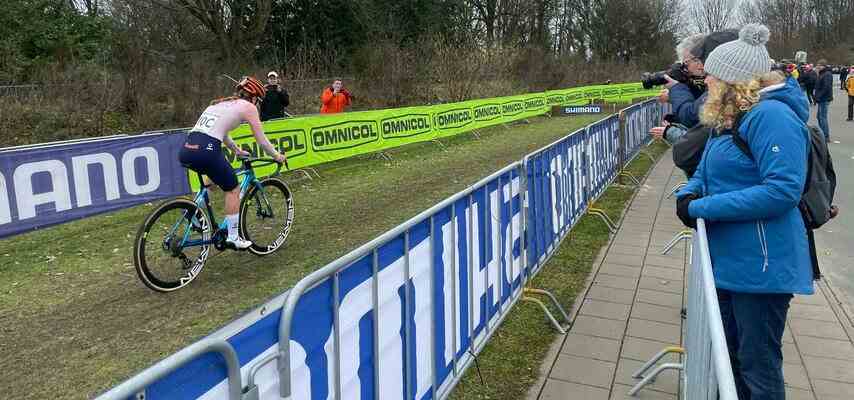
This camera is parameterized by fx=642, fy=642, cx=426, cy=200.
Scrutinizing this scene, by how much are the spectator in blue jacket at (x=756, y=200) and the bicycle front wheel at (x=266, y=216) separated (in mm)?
4660

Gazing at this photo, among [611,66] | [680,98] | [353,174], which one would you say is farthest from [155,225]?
[611,66]

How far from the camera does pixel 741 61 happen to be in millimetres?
3043

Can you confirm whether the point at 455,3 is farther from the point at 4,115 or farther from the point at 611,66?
the point at 4,115

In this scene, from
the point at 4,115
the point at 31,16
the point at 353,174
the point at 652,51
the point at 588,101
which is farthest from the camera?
the point at 652,51

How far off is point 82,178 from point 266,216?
2.79 m

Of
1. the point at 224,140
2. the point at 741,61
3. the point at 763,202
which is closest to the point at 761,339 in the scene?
→ the point at 763,202

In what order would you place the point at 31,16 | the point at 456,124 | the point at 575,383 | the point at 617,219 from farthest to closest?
the point at 31,16 < the point at 456,124 < the point at 617,219 < the point at 575,383

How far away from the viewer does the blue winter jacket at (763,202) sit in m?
2.77

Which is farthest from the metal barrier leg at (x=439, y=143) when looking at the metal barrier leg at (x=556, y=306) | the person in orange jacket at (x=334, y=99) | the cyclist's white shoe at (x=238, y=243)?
the metal barrier leg at (x=556, y=306)

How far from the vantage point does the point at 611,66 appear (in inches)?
1969

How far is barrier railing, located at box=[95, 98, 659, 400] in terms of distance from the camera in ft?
6.55

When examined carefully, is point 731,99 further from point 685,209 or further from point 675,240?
point 675,240

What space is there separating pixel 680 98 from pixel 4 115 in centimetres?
1499

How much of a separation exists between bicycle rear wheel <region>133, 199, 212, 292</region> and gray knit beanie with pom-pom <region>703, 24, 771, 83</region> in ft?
14.3
